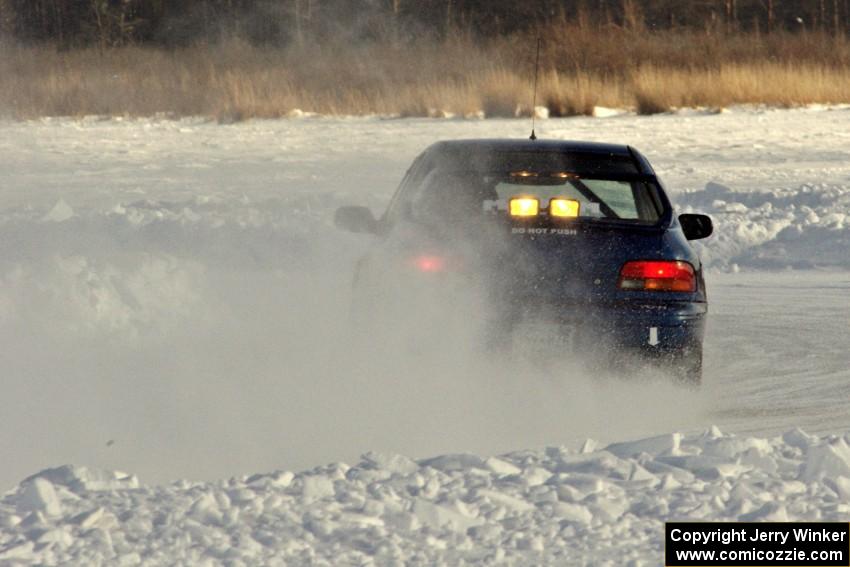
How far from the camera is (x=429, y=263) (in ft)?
23.5

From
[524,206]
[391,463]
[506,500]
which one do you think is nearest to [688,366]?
[524,206]

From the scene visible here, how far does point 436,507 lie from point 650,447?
4.05ft

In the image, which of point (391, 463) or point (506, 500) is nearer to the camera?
point (506, 500)

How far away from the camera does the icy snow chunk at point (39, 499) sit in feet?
17.3

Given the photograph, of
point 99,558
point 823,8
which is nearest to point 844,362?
point 99,558

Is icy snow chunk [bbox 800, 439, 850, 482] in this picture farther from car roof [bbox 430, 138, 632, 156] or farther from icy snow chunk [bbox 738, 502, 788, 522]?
car roof [bbox 430, 138, 632, 156]

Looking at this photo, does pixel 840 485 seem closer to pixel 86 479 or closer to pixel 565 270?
pixel 565 270

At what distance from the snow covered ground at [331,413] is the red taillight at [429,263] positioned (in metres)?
0.41

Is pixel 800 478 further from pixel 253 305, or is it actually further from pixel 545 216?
pixel 253 305

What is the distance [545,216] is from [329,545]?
2.77 metres

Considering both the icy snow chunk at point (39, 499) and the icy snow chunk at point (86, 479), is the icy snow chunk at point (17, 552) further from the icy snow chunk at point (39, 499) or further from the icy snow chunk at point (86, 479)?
the icy snow chunk at point (86, 479)

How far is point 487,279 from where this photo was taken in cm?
711

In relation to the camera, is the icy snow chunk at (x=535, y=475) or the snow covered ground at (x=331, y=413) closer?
the snow covered ground at (x=331, y=413)

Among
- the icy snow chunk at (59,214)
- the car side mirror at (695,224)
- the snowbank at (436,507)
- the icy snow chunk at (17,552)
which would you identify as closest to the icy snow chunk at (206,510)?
the snowbank at (436,507)
